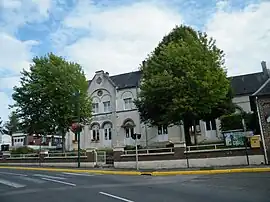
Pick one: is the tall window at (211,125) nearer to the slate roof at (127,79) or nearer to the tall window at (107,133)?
the slate roof at (127,79)

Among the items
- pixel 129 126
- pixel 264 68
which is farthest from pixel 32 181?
pixel 264 68

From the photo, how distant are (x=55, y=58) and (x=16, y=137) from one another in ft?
174

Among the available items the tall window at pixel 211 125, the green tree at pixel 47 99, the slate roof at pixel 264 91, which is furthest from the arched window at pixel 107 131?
the slate roof at pixel 264 91

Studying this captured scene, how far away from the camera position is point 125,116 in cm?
4338

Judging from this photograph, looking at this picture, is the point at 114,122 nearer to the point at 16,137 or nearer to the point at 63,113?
the point at 63,113

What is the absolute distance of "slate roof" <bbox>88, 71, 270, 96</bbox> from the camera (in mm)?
41316

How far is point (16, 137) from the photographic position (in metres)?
84.1

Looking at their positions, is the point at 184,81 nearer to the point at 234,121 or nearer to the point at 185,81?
the point at 185,81

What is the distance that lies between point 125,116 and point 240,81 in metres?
17.0

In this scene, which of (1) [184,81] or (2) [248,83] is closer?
(1) [184,81]

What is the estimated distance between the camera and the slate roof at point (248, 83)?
4116cm

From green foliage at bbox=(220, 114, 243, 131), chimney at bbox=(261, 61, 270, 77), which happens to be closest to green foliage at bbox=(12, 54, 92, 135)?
green foliage at bbox=(220, 114, 243, 131)

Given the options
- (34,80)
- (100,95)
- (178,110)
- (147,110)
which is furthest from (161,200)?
(100,95)

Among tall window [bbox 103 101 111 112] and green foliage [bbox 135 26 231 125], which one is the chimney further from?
tall window [bbox 103 101 111 112]
